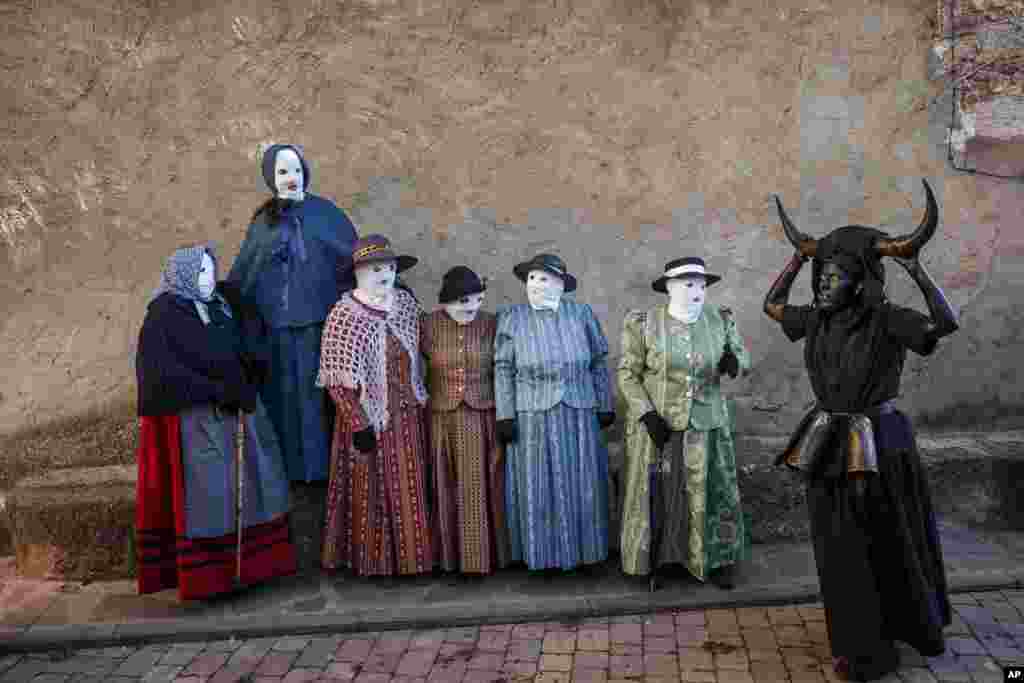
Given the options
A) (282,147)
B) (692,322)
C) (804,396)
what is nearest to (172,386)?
(282,147)

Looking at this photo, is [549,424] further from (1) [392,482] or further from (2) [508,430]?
(1) [392,482]

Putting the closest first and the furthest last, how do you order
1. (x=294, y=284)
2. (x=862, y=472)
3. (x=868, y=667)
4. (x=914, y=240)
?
(x=914, y=240)
(x=862, y=472)
(x=868, y=667)
(x=294, y=284)

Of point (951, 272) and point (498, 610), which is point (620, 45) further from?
point (498, 610)

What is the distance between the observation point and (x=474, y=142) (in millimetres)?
6141

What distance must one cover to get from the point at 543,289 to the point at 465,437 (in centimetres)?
92

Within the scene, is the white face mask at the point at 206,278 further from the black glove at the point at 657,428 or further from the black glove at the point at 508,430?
the black glove at the point at 657,428

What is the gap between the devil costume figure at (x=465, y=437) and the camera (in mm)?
5305

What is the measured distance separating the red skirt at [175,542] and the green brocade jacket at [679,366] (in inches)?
84.3

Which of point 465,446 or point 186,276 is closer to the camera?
point 186,276

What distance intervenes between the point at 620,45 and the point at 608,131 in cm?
54

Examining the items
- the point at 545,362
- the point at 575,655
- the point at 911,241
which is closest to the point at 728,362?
the point at 545,362

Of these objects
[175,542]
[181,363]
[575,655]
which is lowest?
[575,655]

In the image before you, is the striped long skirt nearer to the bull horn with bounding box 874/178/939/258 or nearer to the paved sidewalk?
the paved sidewalk

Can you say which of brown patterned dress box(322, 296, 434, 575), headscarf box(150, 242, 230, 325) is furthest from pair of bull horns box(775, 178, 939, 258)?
headscarf box(150, 242, 230, 325)
